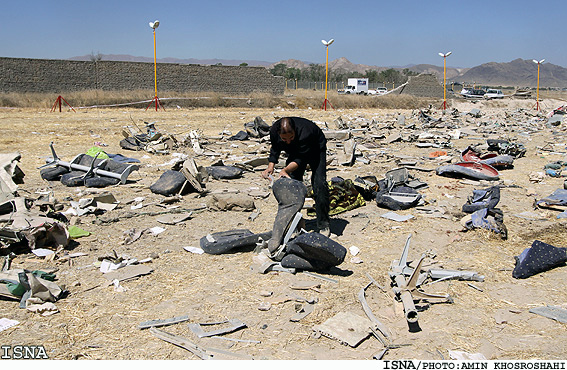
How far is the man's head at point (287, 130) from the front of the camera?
5.15m

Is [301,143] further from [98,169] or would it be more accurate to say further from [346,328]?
[98,169]

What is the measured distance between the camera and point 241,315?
13.0ft

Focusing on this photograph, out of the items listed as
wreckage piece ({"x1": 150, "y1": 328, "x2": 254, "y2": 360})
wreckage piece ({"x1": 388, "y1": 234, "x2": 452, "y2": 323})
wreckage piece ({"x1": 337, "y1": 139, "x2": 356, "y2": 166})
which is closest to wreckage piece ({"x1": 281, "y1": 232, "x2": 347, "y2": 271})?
wreckage piece ({"x1": 388, "y1": 234, "x2": 452, "y2": 323})

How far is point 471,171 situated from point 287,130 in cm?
555

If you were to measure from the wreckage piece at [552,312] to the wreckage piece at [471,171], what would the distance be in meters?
5.46

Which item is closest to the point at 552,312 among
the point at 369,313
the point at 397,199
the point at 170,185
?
the point at 369,313

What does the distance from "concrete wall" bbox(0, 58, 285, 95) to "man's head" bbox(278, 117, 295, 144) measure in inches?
1125

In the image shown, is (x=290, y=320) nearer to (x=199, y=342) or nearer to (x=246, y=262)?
(x=199, y=342)

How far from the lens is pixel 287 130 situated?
5.15 m

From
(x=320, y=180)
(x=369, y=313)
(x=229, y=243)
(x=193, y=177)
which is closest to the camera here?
(x=369, y=313)

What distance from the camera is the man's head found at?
5152 millimetres

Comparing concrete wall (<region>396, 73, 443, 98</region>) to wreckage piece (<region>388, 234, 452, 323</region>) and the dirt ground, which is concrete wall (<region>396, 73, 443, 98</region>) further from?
wreckage piece (<region>388, 234, 452, 323</region>)

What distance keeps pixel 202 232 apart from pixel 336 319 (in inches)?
107

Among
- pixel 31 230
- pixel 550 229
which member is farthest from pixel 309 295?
pixel 550 229
